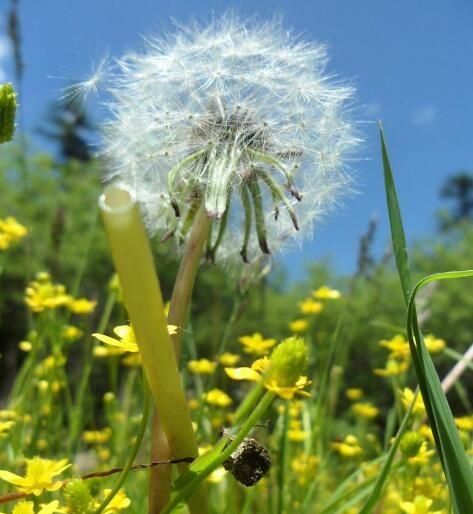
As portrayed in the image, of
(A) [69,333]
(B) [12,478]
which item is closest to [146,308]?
(B) [12,478]

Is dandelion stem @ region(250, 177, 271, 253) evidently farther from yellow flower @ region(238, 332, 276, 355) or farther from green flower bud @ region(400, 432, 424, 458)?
yellow flower @ region(238, 332, 276, 355)

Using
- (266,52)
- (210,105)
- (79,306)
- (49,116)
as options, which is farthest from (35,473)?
(49,116)

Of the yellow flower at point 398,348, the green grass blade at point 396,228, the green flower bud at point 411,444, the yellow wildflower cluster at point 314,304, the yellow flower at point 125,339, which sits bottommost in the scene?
the green flower bud at point 411,444

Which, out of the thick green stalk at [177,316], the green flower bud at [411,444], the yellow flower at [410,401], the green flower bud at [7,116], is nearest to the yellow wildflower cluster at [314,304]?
the yellow flower at [410,401]

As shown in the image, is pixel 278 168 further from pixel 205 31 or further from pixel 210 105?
pixel 205 31

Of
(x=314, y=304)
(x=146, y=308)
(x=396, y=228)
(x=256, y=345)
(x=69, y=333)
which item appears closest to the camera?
(x=146, y=308)

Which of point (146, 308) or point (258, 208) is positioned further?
point (258, 208)

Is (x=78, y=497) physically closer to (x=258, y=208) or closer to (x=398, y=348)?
(x=258, y=208)

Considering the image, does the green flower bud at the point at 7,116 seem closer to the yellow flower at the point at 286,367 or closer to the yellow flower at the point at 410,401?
the yellow flower at the point at 286,367
